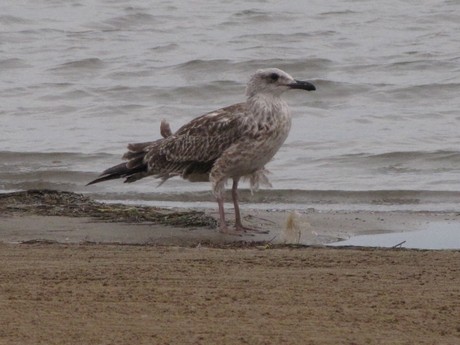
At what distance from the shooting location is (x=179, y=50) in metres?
21.7

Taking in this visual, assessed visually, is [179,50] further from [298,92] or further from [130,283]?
[130,283]

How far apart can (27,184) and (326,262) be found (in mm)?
6081

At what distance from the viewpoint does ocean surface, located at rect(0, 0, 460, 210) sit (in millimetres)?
13289

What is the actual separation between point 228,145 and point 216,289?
145 inches

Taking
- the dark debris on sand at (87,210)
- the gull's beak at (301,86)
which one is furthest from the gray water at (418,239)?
the gull's beak at (301,86)

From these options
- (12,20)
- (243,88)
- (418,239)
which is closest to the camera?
(418,239)

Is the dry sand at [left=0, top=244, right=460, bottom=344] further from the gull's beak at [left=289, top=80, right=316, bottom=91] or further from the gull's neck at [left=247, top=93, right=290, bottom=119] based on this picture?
the gull's beak at [left=289, top=80, right=316, bottom=91]

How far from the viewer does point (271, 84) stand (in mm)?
10789

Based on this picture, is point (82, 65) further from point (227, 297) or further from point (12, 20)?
point (227, 297)

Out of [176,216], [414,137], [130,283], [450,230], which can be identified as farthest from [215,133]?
[414,137]

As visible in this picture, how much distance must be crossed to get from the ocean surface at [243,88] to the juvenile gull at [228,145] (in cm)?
141

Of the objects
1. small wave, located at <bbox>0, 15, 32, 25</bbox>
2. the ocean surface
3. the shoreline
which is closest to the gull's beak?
the shoreline

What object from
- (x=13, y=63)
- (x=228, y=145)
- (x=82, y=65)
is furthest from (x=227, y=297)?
(x=13, y=63)

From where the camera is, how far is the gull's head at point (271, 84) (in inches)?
423
